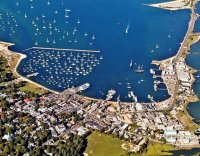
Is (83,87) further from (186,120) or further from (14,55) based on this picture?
(186,120)

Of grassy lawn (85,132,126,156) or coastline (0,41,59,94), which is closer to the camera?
grassy lawn (85,132,126,156)

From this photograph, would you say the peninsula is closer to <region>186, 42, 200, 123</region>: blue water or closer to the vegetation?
the vegetation

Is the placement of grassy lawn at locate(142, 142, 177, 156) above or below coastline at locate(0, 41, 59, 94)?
below

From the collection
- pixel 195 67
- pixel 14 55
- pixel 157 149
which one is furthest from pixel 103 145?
pixel 14 55

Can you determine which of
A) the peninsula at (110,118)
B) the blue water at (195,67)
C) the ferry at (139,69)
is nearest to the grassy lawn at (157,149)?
the peninsula at (110,118)

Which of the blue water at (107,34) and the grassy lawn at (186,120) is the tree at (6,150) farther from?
the grassy lawn at (186,120)

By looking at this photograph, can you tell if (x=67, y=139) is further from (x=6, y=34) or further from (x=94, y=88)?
(x=6, y=34)

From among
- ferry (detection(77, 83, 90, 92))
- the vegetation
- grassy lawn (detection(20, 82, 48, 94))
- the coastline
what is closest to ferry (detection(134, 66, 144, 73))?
ferry (detection(77, 83, 90, 92))
